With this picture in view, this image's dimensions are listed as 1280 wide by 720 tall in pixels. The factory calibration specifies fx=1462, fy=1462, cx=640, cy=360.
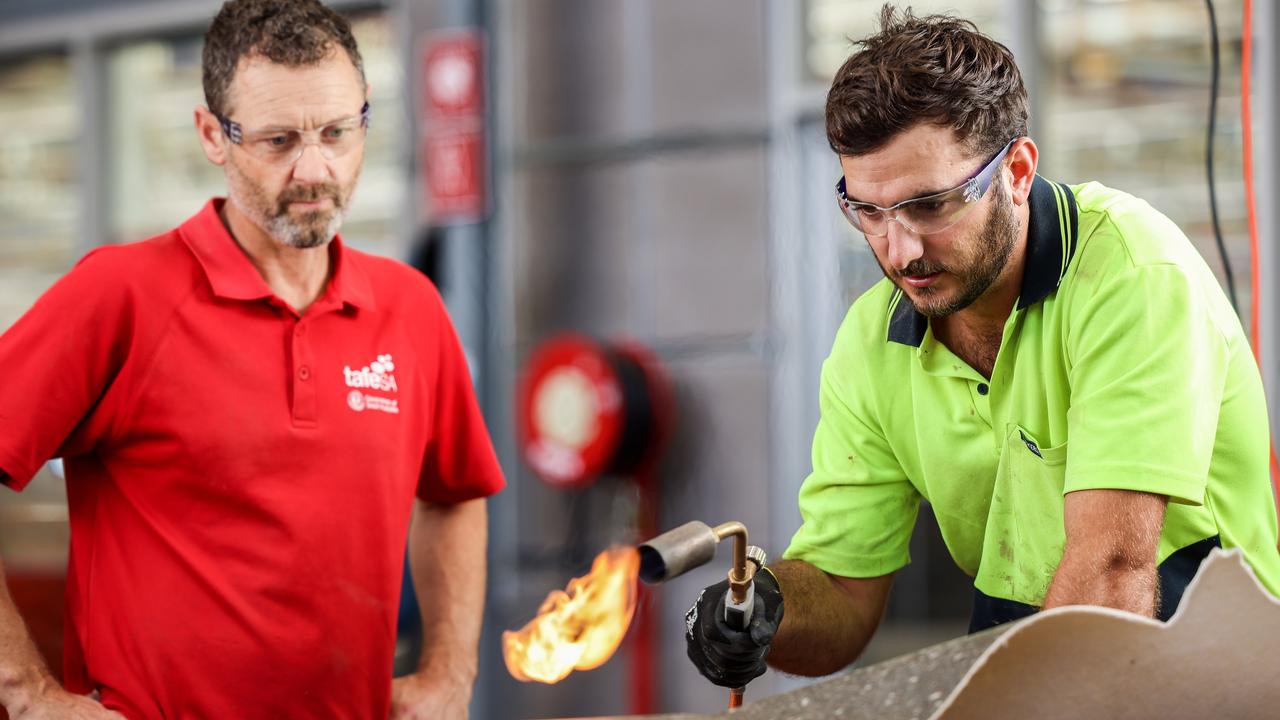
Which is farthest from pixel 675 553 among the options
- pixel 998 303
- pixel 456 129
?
pixel 456 129

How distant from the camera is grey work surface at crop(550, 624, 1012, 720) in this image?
152 centimetres

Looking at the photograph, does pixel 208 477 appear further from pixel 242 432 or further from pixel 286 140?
pixel 286 140

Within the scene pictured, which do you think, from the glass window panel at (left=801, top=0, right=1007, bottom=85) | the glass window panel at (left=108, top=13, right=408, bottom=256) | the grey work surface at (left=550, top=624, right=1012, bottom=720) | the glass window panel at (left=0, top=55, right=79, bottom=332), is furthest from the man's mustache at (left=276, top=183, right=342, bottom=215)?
the glass window panel at (left=0, top=55, right=79, bottom=332)

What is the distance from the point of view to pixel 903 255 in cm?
194

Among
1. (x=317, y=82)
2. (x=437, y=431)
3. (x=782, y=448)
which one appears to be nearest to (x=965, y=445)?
(x=437, y=431)

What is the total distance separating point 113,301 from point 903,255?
1128 mm

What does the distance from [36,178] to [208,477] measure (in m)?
5.24

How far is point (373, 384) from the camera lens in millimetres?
2312

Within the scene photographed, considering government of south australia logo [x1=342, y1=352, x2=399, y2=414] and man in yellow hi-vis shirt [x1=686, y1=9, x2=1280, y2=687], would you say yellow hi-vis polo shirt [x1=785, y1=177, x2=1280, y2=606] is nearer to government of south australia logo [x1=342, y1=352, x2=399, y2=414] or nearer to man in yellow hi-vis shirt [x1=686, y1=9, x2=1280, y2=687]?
man in yellow hi-vis shirt [x1=686, y1=9, x2=1280, y2=687]

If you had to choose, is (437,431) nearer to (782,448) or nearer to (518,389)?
(782,448)

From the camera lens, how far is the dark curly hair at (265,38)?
2.28 meters

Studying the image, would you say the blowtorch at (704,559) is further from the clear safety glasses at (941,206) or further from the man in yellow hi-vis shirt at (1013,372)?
the clear safety glasses at (941,206)

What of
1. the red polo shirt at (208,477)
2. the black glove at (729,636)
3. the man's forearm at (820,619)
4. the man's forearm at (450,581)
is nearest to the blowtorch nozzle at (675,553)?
the black glove at (729,636)

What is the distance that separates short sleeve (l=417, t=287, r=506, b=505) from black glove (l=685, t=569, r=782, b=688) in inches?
22.2
